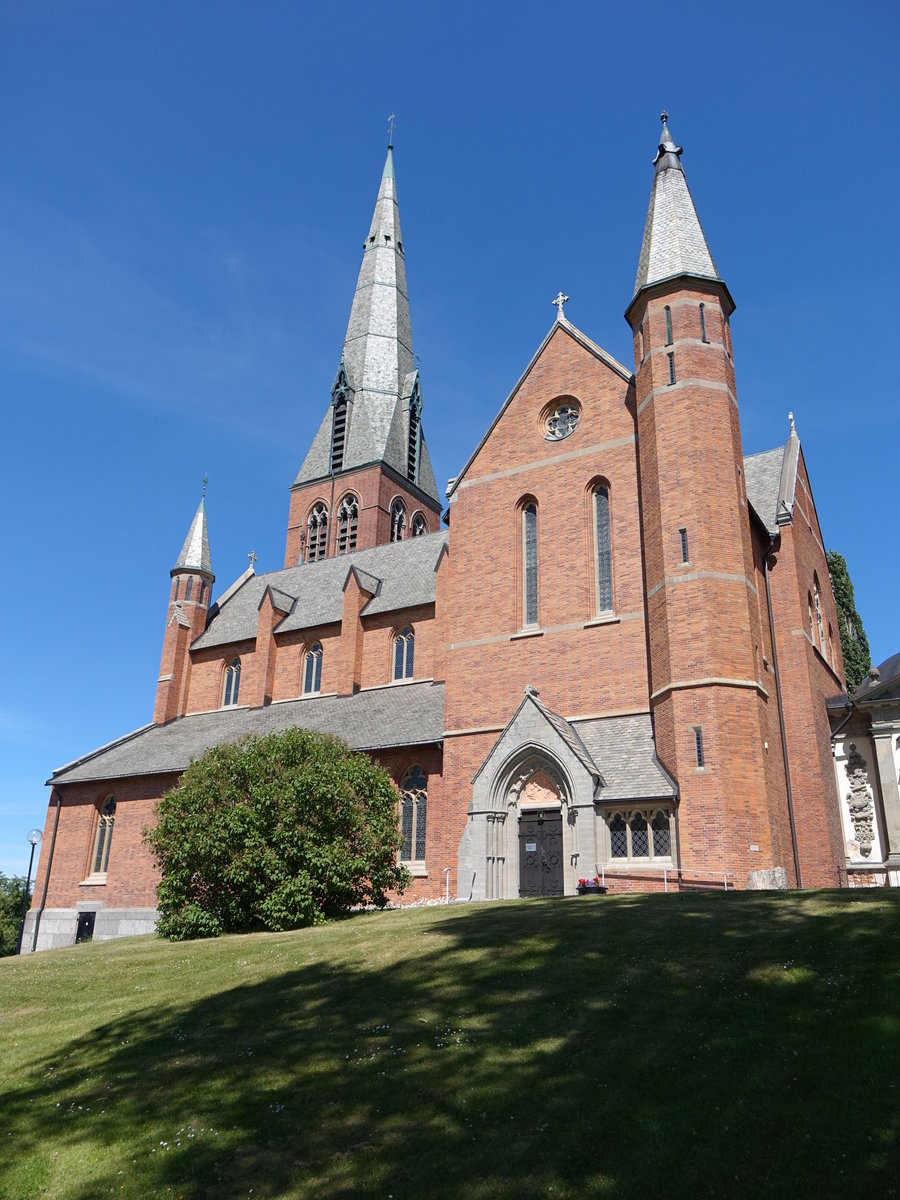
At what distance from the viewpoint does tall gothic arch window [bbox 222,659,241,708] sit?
40.0m

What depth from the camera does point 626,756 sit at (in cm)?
2408

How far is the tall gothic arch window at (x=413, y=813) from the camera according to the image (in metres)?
29.1

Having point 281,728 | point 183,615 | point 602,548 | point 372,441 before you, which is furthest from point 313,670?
point 372,441

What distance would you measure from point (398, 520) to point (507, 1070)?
4955 centimetres

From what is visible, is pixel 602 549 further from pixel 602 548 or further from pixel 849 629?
pixel 849 629

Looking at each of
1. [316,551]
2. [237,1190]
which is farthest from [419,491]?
[237,1190]

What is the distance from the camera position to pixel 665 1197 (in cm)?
679

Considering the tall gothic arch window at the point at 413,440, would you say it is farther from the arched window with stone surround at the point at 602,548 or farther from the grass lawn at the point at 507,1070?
the grass lawn at the point at 507,1070

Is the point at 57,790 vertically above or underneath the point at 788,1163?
above

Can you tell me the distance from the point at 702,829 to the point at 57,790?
91.4ft

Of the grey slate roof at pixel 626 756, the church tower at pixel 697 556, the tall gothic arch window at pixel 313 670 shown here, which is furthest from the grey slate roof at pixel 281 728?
the church tower at pixel 697 556

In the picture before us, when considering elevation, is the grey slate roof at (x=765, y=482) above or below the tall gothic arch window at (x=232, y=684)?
Result: above

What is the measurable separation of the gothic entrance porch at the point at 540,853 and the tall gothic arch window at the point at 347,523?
3286 centimetres

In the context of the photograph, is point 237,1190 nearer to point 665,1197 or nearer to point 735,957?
point 665,1197
